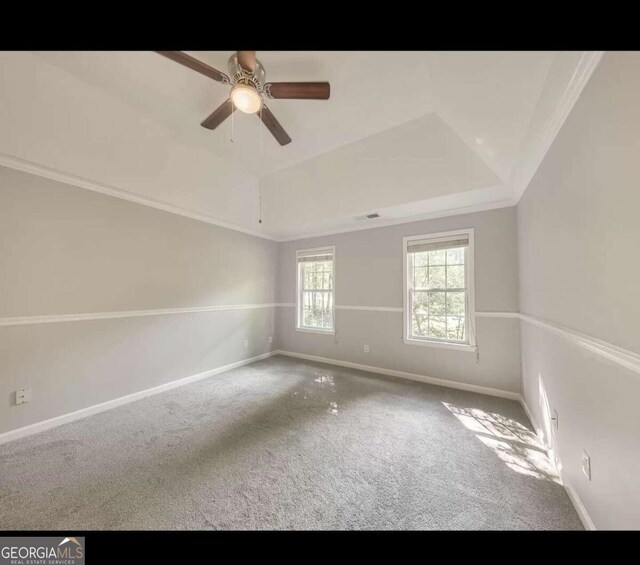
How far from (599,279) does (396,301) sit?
251 centimetres

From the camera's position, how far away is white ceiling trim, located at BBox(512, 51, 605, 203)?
102cm

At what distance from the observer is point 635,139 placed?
817mm

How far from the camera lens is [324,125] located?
2340mm

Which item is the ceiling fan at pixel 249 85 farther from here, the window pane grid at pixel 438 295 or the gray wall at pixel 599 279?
the window pane grid at pixel 438 295

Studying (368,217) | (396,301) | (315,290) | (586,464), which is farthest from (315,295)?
(586,464)

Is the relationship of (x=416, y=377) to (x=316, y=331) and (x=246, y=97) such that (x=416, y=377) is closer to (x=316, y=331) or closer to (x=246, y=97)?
(x=316, y=331)

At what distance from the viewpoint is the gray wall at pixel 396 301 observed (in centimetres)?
279

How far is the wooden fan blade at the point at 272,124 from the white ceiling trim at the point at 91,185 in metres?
1.77

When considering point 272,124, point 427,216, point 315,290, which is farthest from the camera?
point 315,290

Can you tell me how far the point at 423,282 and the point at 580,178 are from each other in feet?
7.45

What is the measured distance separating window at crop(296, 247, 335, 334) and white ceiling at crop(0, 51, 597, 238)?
1164 mm


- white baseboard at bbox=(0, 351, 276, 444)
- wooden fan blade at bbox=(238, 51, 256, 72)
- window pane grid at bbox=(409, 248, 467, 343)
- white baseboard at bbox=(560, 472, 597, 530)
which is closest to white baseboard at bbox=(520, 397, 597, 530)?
white baseboard at bbox=(560, 472, 597, 530)
